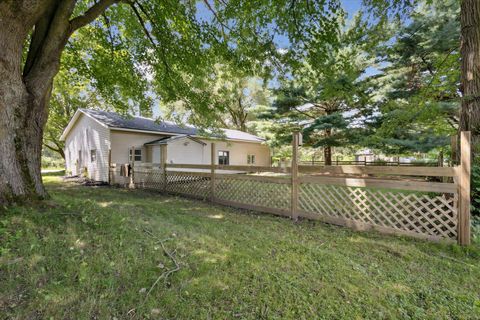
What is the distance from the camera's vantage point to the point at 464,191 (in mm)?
3277

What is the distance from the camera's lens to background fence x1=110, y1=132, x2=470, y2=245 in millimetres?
3420

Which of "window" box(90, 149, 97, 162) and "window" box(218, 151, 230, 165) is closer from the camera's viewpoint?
"window" box(90, 149, 97, 162)

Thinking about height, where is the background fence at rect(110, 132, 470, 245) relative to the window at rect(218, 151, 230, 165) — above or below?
below

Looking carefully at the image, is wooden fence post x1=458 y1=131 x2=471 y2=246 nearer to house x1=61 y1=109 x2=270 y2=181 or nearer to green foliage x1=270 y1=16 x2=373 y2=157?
green foliage x1=270 y1=16 x2=373 y2=157

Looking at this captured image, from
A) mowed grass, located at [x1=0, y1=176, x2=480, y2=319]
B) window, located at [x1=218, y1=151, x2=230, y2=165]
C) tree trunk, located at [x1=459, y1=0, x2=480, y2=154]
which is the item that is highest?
tree trunk, located at [x1=459, y1=0, x2=480, y2=154]

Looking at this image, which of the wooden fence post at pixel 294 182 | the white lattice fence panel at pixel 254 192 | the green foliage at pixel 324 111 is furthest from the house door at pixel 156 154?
the wooden fence post at pixel 294 182

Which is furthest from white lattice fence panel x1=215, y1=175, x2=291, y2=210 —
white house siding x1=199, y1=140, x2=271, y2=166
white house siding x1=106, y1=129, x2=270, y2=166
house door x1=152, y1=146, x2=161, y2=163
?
white house siding x1=199, y1=140, x2=271, y2=166

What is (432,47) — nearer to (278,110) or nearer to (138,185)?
(278,110)

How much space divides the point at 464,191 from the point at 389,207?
1.53 meters

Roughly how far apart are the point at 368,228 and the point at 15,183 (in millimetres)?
5882

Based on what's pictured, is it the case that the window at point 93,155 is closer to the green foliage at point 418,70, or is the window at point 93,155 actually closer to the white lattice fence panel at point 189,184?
the white lattice fence panel at point 189,184

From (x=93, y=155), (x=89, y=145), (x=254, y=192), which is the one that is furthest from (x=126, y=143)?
(x=254, y=192)

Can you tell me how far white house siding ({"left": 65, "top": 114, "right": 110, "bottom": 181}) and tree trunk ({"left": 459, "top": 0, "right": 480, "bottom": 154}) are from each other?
43.9 ft

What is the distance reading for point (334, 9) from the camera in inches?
194
